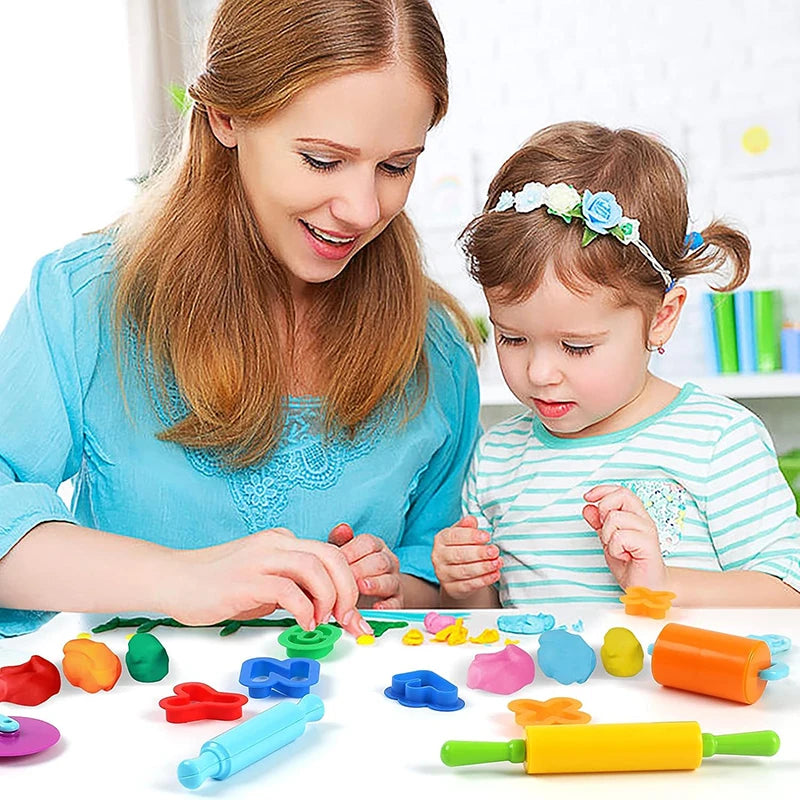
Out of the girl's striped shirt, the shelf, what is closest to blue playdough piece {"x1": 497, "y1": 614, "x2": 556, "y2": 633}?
the girl's striped shirt

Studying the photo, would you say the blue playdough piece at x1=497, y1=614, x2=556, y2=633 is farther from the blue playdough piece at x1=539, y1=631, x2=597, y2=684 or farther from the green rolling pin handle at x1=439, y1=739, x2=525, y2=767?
the green rolling pin handle at x1=439, y1=739, x2=525, y2=767

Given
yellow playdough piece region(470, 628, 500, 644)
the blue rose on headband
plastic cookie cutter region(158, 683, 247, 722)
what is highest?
the blue rose on headband

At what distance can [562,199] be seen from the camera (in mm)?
1277

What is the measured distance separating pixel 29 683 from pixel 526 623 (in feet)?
1.31

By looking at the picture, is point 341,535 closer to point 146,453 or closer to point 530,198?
point 146,453

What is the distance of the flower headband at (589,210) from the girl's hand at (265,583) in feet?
1.74

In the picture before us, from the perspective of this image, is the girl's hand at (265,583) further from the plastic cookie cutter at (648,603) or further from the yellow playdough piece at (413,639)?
the plastic cookie cutter at (648,603)

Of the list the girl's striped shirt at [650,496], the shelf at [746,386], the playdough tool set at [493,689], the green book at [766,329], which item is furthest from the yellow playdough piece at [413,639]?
the green book at [766,329]

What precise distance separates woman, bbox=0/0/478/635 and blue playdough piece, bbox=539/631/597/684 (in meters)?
0.17

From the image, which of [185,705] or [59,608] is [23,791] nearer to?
[185,705]

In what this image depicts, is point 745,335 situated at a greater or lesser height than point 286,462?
lesser

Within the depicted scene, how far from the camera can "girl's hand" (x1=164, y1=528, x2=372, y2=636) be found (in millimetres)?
895

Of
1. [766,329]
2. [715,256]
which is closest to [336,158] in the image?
[715,256]

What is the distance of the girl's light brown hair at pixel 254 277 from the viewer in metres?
1.14
